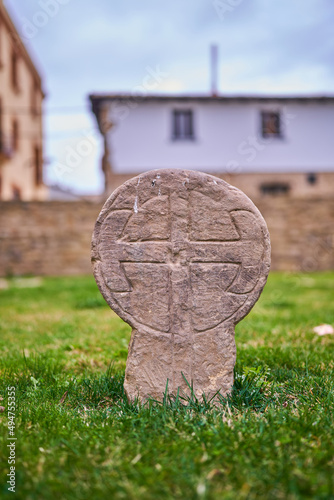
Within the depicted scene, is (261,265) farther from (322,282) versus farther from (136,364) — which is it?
(322,282)

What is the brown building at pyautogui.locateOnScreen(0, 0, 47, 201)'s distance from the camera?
16.8 metres

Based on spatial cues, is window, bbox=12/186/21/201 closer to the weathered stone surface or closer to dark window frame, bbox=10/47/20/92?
dark window frame, bbox=10/47/20/92

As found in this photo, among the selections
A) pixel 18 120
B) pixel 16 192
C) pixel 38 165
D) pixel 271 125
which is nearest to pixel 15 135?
pixel 18 120

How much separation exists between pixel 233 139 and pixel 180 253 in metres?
14.7

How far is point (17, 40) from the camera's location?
57.7 feet

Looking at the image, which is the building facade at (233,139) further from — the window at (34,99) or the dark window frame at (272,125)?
the window at (34,99)

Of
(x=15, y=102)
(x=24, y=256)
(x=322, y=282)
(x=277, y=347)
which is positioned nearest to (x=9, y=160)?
(x=15, y=102)

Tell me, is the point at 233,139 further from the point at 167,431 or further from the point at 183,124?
the point at 167,431

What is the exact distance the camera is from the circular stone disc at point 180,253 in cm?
253

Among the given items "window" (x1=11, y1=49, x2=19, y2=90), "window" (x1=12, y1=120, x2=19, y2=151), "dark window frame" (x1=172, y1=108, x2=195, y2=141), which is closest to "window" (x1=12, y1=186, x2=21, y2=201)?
"window" (x1=12, y1=120, x2=19, y2=151)

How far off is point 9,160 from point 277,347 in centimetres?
1591

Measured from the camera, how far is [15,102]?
1795cm

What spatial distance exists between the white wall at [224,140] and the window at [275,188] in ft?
1.84

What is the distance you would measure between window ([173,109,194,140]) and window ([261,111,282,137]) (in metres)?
2.79
